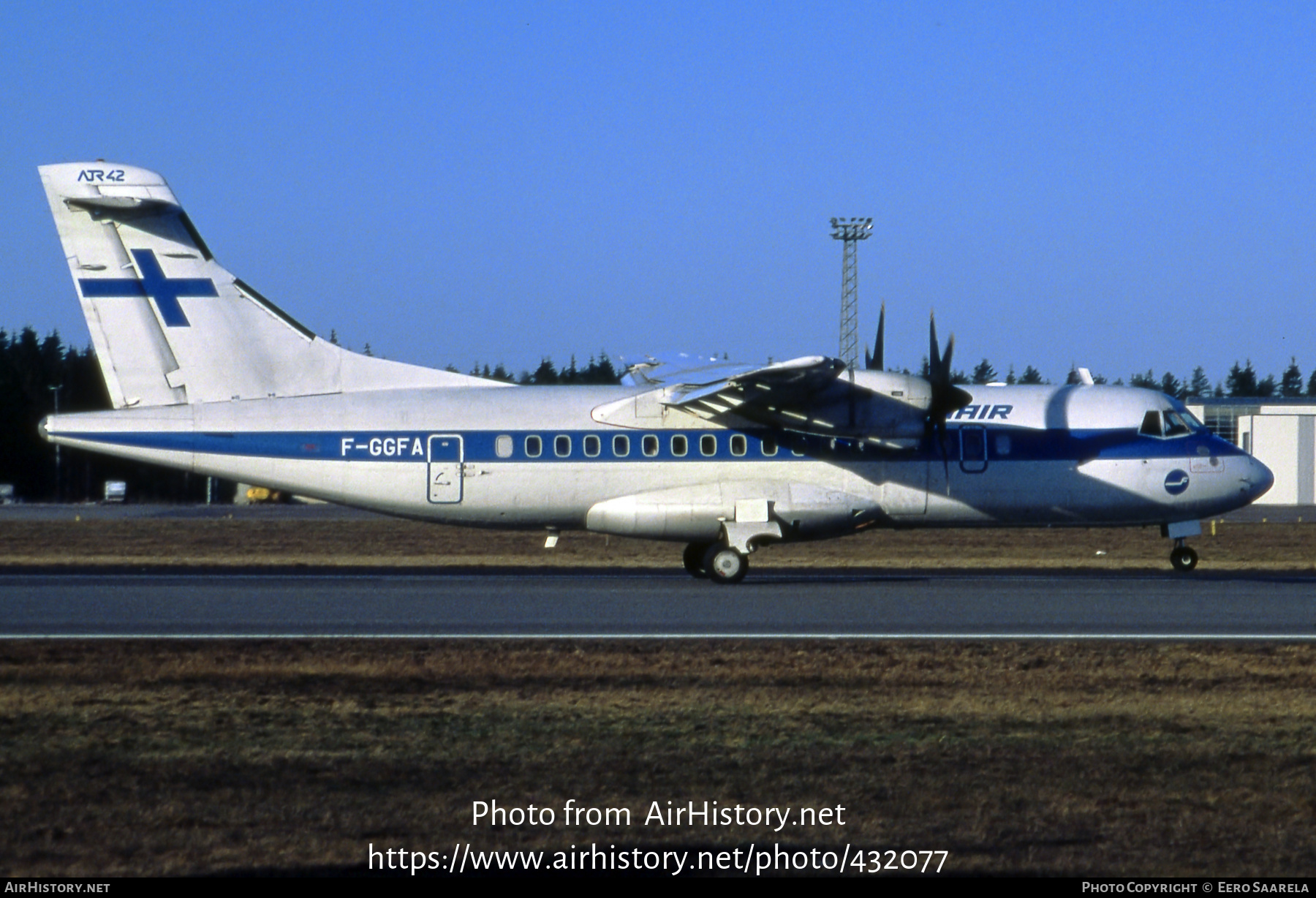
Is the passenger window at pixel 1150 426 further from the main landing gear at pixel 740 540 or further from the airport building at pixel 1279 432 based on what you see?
the airport building at pixel 1279 432

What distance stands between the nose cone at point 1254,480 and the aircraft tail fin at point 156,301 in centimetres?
1763

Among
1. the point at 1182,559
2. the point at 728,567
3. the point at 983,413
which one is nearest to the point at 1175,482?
the point at 1182,559

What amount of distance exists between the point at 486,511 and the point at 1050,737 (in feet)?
48.4

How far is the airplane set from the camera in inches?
905

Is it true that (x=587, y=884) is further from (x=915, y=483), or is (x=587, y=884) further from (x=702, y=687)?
(x=915, y=483)

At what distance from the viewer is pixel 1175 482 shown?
24.8 meters

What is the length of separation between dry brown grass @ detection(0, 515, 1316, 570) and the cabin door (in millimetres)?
6668

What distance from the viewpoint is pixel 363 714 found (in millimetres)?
11594

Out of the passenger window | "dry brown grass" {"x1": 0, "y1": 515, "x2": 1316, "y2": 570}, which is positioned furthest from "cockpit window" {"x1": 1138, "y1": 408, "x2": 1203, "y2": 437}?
"dry brown grass" {"x1": 0, "y1": 515, "x2": 1316, "y2": 570}

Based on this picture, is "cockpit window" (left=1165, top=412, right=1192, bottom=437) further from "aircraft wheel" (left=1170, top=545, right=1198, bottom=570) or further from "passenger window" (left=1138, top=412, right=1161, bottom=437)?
"aircraft wheel" (left=1170, top=545, right=1198, bottom=570)

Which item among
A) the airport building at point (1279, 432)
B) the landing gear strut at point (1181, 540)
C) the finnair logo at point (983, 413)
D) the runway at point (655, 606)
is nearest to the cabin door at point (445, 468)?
the runway at point (655, 606)

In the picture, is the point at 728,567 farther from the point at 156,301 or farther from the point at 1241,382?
the point at 1241,382

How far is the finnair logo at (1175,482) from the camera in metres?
24.8

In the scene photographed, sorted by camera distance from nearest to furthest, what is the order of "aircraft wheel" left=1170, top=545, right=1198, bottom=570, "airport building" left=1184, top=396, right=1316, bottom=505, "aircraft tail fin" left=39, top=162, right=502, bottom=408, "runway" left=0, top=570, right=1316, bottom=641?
"runway" left=0, top=570, right=1316, bottom=641, "aircraft tail fin" left=39, top=162, right=502, bottom=408, "aircraft wheel" left=1170, top=545, right=1198, bottom=570, "airport building" left=1184, top=396, right=1316, bottom=505
